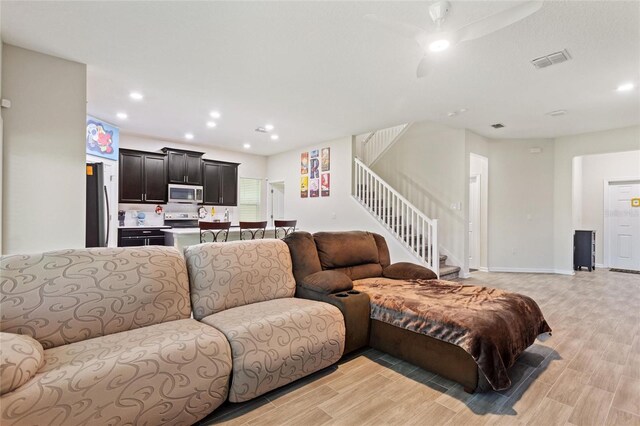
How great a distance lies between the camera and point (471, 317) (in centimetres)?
210

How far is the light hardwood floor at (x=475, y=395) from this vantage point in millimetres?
1793

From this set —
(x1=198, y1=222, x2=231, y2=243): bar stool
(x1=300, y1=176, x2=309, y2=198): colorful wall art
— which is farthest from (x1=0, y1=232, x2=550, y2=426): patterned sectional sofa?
(x1=300, y1=176, x2=309, y2=198): colorful wall art

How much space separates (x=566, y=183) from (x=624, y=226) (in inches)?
87.7

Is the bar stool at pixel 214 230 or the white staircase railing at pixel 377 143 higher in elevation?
the white staircase railing at pixel 377 143

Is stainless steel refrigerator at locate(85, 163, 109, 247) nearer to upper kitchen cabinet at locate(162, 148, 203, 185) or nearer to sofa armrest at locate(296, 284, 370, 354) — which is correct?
sofa armrest at locate(296, 284, 370, 354)

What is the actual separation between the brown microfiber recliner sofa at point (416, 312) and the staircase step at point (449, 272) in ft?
7.65

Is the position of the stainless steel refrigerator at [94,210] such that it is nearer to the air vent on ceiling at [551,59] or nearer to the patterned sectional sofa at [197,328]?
the patterned sectional sofa at [197,328]

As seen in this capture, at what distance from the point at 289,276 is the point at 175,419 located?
1.39 m

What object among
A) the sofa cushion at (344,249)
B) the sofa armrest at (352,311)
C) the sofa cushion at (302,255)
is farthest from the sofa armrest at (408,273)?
the sofa cushion at (302,255)

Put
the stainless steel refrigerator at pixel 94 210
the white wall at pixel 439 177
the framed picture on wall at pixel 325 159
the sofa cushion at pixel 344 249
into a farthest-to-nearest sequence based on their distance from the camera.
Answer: the framed picture on wall at pixel 325 159
the white wall at pixel 439 177
the stainless steel refrigerator at pixel 94 210
the sofa cushion at pixel 344 249

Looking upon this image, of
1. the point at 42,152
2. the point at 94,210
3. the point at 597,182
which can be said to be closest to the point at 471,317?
the point at 94,210

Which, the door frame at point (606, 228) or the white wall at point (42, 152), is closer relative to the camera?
the white wall at point (42, 152)

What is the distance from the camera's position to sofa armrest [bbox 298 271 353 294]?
262 centimetres

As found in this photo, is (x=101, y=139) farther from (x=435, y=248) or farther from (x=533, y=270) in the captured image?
(x=533, y=270)
